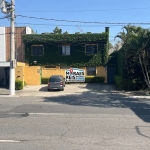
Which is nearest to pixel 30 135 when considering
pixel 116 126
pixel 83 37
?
pixel 116 126

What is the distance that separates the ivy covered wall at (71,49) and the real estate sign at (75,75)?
3.03 ft

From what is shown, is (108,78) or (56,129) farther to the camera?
(108,78)

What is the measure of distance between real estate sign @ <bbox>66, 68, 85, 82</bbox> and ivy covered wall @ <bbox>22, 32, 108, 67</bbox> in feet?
3.03

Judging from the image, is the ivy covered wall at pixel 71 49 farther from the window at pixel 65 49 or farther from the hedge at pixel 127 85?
the hedge at pixel 127 85

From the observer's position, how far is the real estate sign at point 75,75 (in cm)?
3700

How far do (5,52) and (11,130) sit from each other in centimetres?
3349

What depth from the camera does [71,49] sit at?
3866 centimetres

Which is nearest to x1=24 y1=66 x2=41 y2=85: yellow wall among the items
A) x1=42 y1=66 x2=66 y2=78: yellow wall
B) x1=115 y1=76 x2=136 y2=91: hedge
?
x1=42 y1=66 x2=66 y2=78: yellow wall

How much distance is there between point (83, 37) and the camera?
37.5 metres

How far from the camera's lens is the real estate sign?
37.0m

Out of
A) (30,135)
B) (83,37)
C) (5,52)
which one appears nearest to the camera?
(30,135)

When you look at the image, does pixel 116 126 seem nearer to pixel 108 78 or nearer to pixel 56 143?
pixel 56 143

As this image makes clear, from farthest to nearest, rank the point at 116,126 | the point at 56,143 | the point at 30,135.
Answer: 1. the point at 116,126
2. the point at 30,135
3. the point at 56,143

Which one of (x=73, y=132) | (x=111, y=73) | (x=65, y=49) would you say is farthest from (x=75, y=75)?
(x=73, y=132)
